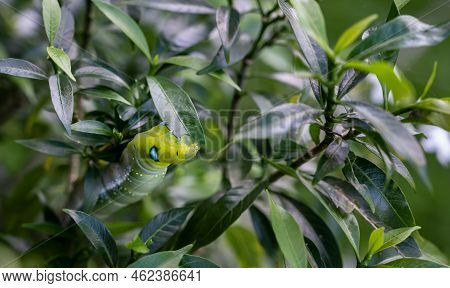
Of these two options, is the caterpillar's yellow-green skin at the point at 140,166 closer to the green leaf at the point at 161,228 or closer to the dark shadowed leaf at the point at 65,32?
the green leaf at the point at 161,228

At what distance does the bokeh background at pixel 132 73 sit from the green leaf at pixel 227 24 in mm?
73

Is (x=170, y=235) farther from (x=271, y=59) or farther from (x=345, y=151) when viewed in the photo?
(x=271, y=59)

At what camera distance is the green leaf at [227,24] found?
694 millimetres

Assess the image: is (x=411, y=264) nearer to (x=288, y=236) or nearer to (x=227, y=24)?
(x=288, y=236)

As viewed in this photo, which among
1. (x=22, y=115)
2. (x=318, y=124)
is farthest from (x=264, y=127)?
(x=22, y=115)

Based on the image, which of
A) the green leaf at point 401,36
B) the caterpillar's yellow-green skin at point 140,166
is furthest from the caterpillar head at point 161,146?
the green leaf at point 401,36

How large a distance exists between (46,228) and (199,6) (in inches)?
16.3

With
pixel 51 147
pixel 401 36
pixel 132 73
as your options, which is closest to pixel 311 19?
pixel 401 36

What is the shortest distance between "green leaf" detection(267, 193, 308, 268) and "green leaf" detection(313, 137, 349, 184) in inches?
2.4

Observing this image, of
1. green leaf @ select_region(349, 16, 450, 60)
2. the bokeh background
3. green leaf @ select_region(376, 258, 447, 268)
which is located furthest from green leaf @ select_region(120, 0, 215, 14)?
green leaf @ select_region(376, 258, 447, 268)

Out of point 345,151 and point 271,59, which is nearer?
point 345,151

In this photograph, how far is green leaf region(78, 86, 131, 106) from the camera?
2.10ft

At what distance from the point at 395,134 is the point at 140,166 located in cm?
29
